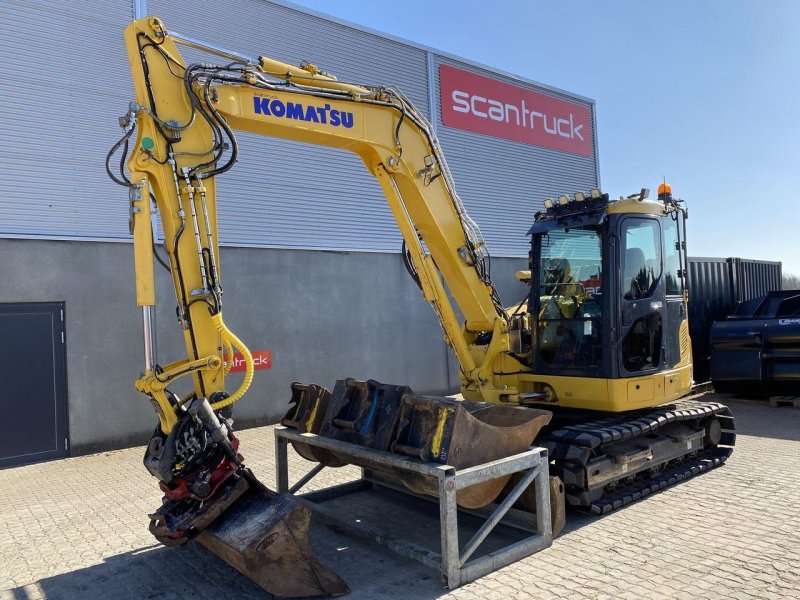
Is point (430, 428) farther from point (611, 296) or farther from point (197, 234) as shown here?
point (611, 296)

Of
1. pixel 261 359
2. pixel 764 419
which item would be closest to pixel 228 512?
pixel 261 359

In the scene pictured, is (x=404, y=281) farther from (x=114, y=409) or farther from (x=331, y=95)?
(x=331, y=95)

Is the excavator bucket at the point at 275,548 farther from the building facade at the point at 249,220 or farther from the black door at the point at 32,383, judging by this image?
the building facade at the point at 249,220

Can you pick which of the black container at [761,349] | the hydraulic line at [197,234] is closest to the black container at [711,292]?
the black container at [761,349]

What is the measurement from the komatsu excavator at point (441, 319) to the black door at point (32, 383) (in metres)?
4.23

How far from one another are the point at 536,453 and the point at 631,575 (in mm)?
1053

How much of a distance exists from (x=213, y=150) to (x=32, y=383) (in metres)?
5.84

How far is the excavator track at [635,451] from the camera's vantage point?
5383 millimetres

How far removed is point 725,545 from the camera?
4.71m

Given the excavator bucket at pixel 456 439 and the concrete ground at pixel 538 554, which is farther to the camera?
the excavator bucket at pixel 456 439

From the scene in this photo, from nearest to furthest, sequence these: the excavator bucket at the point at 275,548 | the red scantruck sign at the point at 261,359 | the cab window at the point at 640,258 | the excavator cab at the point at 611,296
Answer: the excavator bucket at the point at 275,548, the excavator cab at the point at 611,296, the cab window at the point at 640,258, the red scantruck sign at the point at 261,359

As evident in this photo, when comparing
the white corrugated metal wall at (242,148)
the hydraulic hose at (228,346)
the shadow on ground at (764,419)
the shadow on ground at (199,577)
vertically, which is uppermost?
the white corrugated metal wall at (242,148)

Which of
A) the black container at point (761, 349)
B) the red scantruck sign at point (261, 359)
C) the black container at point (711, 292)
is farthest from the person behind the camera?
the black container at point (711, 292)

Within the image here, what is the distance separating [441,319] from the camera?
652 centimetres
